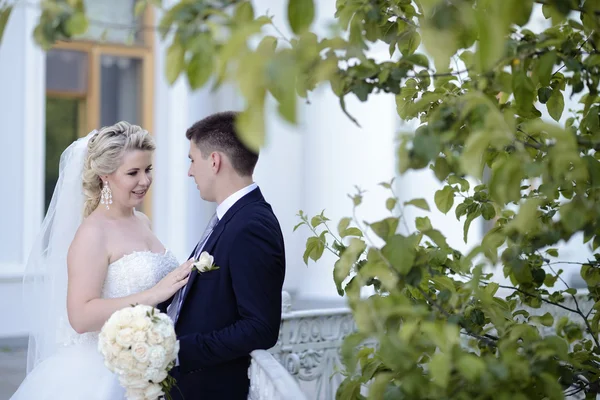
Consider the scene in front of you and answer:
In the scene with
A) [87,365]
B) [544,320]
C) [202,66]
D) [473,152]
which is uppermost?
[202,66]

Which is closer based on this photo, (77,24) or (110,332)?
(77,24)

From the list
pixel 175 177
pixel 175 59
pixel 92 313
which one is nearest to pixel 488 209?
pixel 175 59

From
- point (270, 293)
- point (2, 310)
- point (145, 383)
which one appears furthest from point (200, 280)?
point (2, 310)

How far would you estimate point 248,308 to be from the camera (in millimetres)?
2465

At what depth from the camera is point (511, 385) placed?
57.4 inches

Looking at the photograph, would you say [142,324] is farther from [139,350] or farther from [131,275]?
[131,275]

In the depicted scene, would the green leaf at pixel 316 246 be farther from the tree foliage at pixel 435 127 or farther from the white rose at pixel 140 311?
the white rose at pixel 140 311

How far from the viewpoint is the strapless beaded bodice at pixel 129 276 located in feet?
10.5

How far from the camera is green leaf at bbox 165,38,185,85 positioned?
1233 mm

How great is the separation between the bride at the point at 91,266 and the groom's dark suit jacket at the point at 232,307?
0.18m

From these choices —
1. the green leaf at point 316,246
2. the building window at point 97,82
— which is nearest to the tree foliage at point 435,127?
the green leaf at point 316,246

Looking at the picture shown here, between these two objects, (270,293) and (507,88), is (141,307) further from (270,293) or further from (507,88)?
(507,88)

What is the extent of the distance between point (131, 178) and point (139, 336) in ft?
4.17

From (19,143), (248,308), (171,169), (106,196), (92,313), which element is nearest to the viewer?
(248,308)
